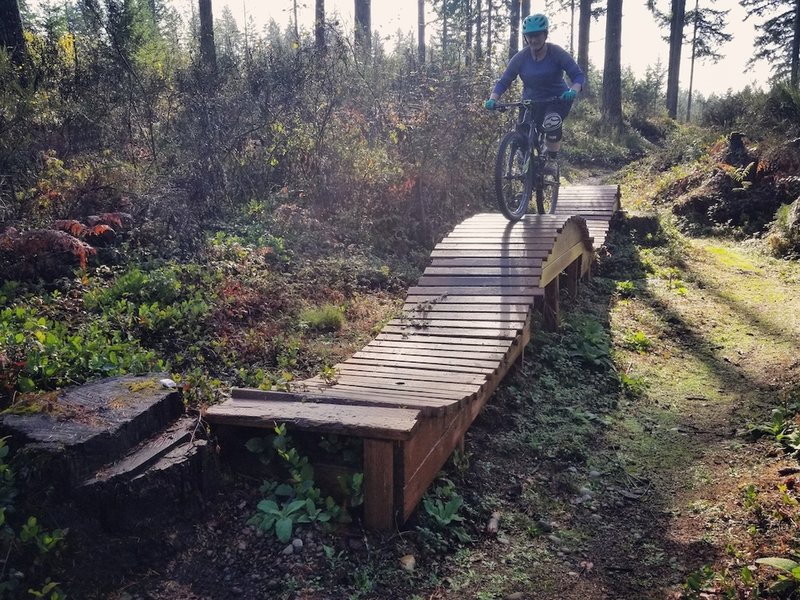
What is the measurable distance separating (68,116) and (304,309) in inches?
170

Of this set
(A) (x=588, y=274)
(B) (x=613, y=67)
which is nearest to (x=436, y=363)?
(A) (x=588, y=274)

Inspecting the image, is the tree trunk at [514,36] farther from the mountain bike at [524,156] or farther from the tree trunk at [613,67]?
the mountain bike at [524,156]

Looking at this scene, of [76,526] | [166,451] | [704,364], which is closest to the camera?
[76,526]

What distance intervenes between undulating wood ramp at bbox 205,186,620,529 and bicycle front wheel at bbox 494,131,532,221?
0.26 meters

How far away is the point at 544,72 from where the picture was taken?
7.66 m

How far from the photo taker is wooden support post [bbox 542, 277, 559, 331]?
684cm

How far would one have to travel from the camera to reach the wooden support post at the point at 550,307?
6844 mm

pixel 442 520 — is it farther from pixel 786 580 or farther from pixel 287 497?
pixel 786 580

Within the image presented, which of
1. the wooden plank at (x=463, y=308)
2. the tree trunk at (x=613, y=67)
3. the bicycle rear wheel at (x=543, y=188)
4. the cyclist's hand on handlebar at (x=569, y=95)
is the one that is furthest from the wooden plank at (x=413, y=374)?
the tree trunk at (x=613, y=67)

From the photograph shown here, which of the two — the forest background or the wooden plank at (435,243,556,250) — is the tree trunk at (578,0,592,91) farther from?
the wooden plank at (435,243,556,250)

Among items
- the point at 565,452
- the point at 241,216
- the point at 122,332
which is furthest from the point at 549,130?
the point at 122,332

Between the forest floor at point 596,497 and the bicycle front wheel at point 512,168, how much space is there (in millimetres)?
1491

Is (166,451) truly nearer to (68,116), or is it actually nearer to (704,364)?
(704,364)

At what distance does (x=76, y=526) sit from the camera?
118 inches
